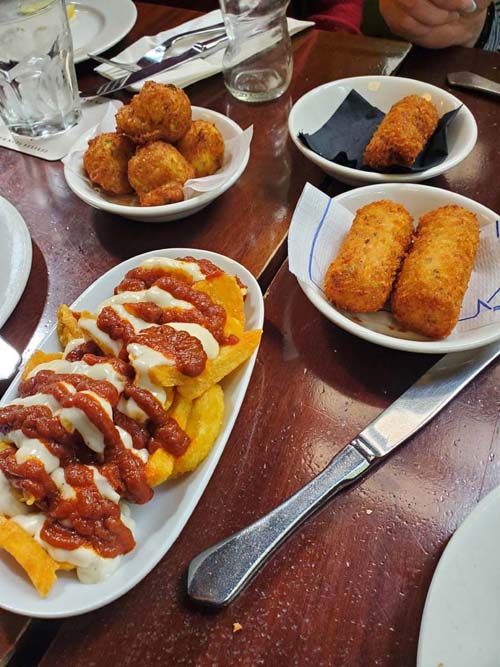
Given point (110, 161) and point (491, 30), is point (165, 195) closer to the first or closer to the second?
point (110, 161)

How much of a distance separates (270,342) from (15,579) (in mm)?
547

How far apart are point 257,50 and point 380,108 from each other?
1.42ft

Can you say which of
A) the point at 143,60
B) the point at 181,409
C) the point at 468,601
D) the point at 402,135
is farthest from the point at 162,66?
the point at 468,601

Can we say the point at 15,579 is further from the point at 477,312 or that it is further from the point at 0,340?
the point at 477,312

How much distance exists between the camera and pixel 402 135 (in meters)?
1.28

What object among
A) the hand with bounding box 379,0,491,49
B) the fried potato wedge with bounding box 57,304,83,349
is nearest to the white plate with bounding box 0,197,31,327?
the fried potato wedge with bounding box 57,304,83,349

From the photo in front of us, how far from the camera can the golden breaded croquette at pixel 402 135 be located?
4.18 ft

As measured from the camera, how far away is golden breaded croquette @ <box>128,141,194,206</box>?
1.21 meters

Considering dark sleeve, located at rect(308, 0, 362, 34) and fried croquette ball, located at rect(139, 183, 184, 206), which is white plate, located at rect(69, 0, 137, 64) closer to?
dark sleeve, located at rect(308, 0, 362, 34)

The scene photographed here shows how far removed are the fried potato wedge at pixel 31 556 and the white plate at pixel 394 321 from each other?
56cm

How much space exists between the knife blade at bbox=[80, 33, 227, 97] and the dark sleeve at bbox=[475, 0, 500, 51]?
922 millimetres

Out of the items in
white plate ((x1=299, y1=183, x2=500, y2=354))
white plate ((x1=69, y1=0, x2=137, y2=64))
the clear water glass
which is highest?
white plate ((x1=69, y1=0, x2=137, y2=64))

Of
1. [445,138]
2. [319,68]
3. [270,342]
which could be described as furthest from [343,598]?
[319,68]

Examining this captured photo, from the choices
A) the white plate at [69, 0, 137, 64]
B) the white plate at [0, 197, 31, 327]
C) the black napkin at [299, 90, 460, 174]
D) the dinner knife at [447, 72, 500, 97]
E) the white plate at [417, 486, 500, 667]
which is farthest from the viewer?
the white plate at [69, 0, 137, 64]
